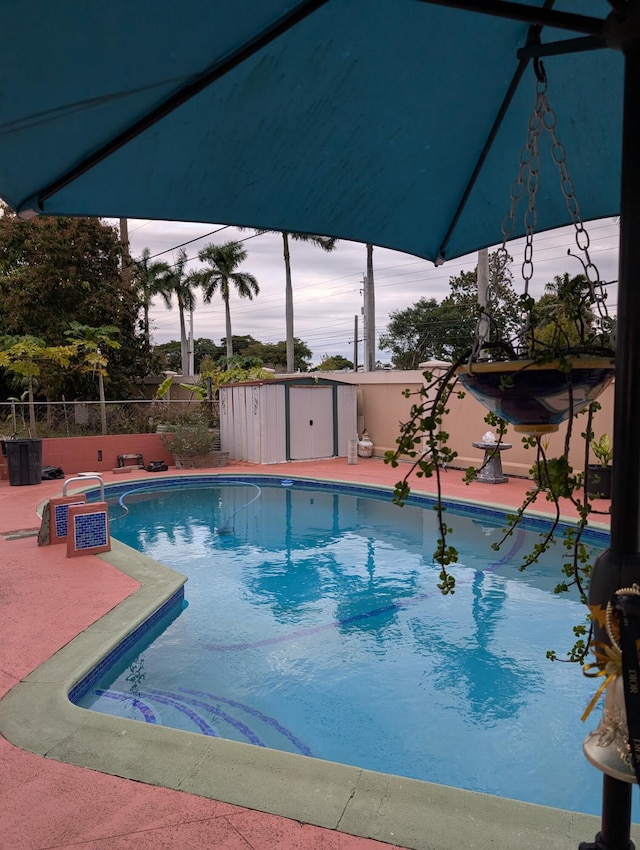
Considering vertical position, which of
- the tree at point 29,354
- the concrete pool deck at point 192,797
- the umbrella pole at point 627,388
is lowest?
the concrete pool deck at point 192,797

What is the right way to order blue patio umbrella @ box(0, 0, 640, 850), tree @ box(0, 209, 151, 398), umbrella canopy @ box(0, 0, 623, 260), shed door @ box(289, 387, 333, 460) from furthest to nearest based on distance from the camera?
tree @ box(0, 209, 151, 398) → shed door @ box(289, 387, 333, 460) → umbrella canopy @ box(0, 0, 623, 260) → blue patio umbrella @ box(0, 0, 640, 850)

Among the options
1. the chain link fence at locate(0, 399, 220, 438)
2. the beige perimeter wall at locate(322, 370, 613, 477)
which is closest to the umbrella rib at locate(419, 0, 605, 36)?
the beige perimeter wall at locate(322, 370, 613, 477)

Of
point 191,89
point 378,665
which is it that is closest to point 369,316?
point 378,665

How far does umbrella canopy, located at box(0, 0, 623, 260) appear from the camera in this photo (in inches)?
63.4

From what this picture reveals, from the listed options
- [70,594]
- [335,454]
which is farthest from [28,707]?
[335,454]

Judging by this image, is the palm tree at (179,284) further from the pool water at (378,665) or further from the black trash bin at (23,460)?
the pool water at (378,665)

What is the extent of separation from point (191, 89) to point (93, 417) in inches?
540

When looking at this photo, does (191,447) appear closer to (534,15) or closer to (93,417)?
(93,417)

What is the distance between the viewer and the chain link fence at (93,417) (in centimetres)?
1354

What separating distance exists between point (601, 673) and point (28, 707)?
317cm

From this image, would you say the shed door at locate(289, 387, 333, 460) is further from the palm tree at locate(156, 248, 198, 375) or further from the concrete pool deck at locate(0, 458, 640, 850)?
the palm tree at locate(156, 248, 198, 375)

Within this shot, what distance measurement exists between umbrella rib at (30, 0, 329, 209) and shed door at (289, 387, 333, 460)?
464 inches

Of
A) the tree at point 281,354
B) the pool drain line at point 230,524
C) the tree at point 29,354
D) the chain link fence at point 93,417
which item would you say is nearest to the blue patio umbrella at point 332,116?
the pool drain line at point 230,524

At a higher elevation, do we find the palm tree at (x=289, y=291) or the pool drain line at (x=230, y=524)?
the palm tree at (x=289, y=291)
